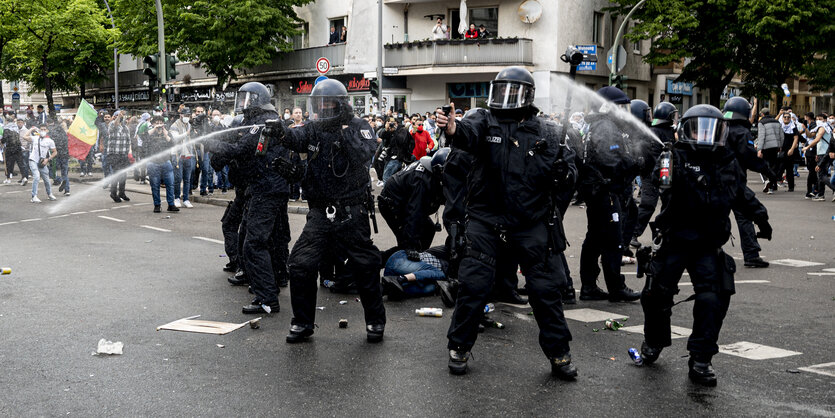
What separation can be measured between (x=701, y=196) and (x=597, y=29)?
32572 mm

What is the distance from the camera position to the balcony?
3372cm

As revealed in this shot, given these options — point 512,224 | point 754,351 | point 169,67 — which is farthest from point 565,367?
point 169,67

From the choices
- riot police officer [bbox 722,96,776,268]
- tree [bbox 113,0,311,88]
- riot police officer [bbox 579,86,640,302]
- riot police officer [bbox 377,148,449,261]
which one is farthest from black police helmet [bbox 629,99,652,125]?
tree [bbox 113,0,311,88]

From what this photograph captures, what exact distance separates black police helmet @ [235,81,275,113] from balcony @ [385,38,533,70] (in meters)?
27.1

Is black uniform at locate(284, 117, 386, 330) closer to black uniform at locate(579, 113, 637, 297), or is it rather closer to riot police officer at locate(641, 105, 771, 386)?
riot police officer at locate(641, 105, 771, 386)

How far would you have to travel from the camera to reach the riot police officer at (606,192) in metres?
7.37

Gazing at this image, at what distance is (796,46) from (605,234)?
27855mm

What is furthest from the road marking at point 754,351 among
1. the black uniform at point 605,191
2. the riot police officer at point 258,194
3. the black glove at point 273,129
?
the riot police officer at point 258,194

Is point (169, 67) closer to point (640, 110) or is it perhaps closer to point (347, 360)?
point (640, 110)

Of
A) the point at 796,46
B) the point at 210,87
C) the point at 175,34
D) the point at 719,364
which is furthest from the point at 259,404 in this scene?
the point at 210,87

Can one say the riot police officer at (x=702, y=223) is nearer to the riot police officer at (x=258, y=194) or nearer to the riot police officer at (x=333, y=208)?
the riot police officer at (x=333, y=208)

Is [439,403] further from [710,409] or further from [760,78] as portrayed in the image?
[760,78]

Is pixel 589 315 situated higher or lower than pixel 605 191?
lower

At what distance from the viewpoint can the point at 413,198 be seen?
7.61 m
